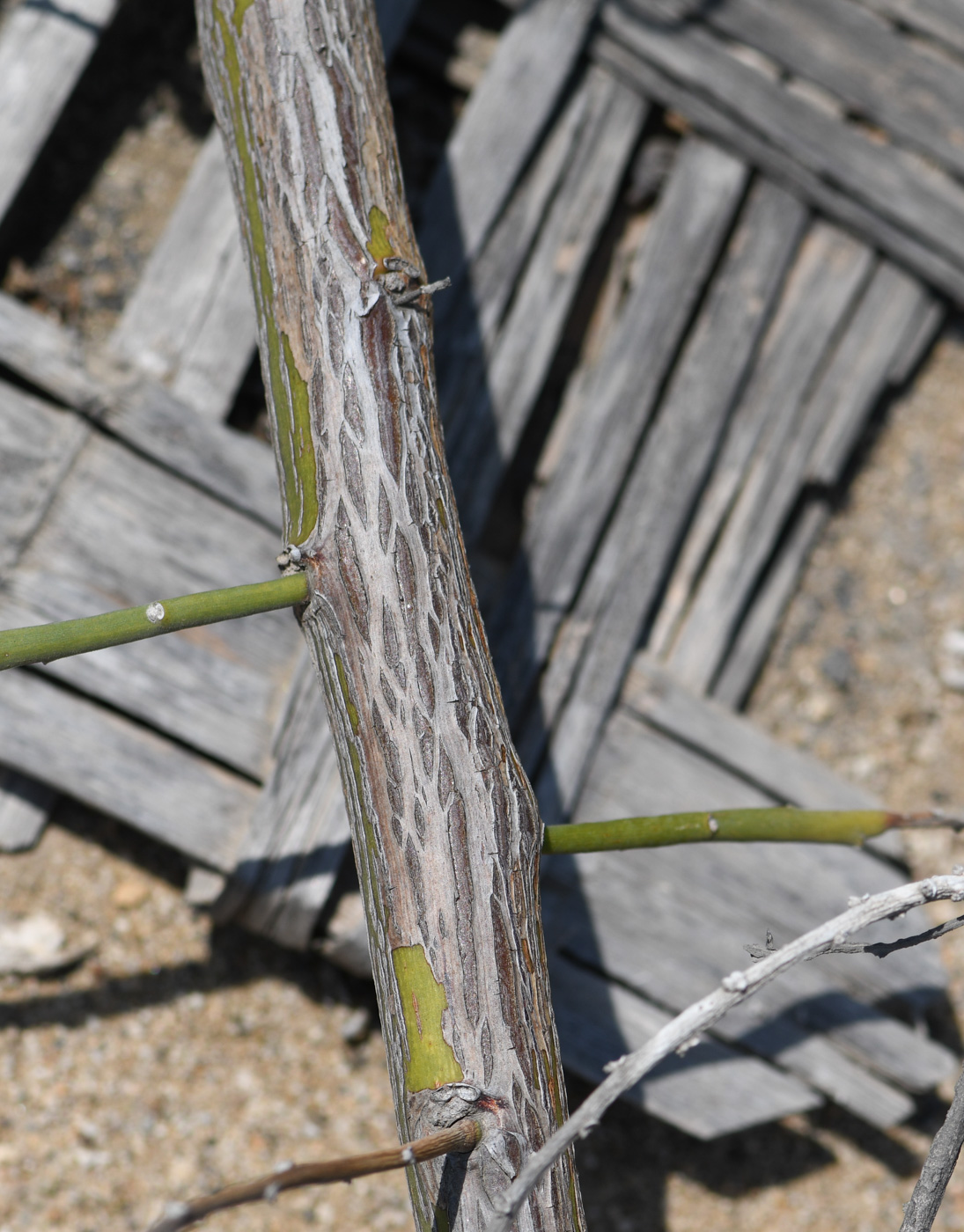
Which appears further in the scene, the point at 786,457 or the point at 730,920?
the point at 786,457

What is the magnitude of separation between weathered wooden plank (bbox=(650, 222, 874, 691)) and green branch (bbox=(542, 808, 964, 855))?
79cm

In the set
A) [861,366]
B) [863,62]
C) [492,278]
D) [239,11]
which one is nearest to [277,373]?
[239,11]

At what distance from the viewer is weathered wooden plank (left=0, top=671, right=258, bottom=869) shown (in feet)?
6.51

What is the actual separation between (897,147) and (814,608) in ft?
4.10

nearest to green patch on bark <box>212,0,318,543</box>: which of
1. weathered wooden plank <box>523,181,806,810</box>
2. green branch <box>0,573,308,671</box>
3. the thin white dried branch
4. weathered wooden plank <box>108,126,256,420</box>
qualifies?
green branch <box>0,573,308,671</box>

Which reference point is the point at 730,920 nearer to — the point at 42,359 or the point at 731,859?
the point at 731,859

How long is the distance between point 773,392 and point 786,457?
17cm

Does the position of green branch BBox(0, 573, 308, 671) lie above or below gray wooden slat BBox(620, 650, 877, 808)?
above

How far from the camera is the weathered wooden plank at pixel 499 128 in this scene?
2.22 m

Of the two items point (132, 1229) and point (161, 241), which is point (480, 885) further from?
point (161, 241)

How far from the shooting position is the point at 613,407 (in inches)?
89.7

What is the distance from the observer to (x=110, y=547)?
2.03 m

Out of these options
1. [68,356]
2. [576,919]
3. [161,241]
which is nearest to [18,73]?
[161,241]

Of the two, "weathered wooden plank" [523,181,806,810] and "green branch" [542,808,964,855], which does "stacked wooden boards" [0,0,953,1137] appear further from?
"green branch" [542,808,964,855]
